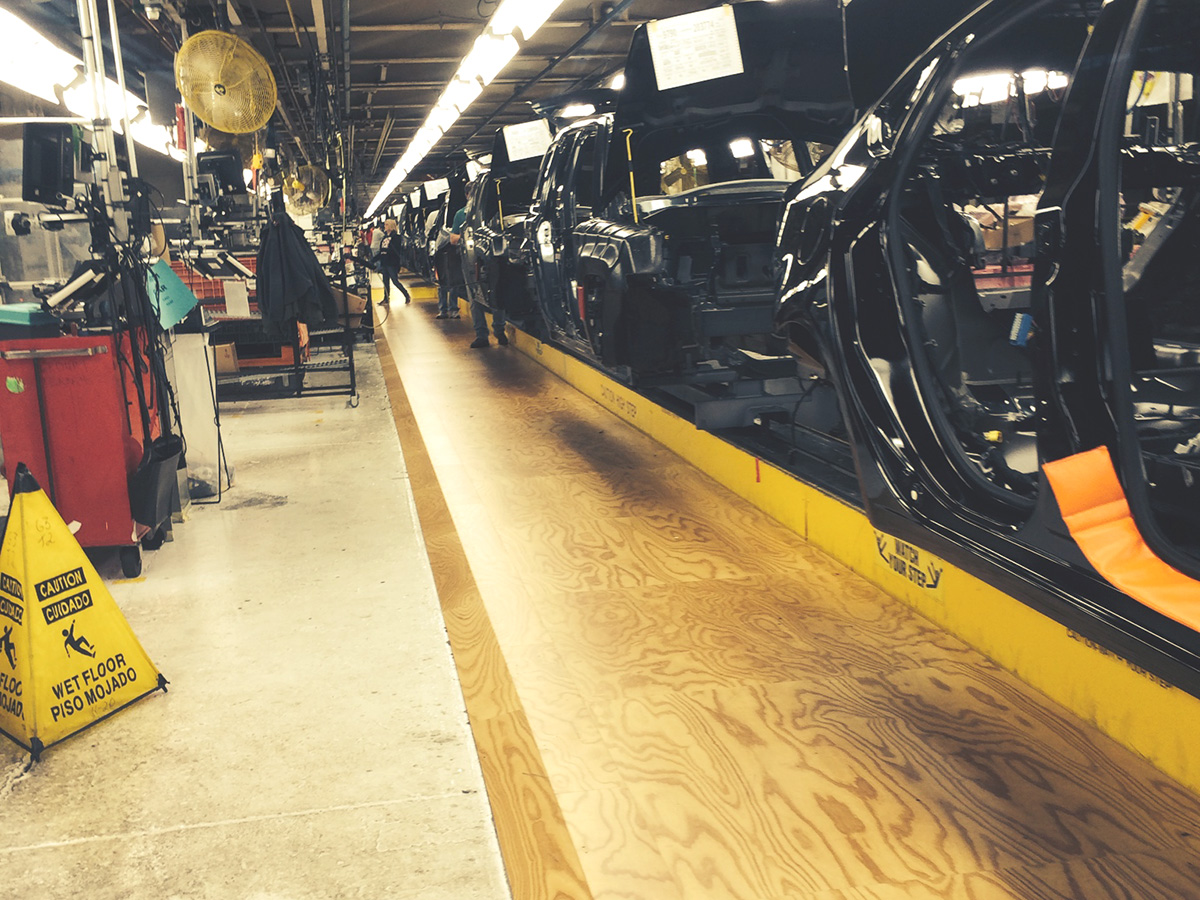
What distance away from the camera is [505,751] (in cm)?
260

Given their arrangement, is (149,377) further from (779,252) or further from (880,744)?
(880,744)

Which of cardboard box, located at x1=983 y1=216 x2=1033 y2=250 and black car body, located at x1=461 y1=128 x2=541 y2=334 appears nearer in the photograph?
cardboard box, located at x1=983 y1=216 x2=1033 y2=250

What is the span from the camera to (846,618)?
3400 mm

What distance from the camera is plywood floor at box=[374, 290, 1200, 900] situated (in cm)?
209

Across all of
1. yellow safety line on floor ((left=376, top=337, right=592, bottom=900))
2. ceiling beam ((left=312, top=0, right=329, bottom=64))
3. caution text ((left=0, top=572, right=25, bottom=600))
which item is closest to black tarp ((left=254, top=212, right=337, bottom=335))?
yellow safety line on floor ((left=376, top=337, right=592, bottom=900))

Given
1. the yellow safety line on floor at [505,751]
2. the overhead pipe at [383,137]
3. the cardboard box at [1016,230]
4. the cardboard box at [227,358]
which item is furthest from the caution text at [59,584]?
the overhead pipe at [383,137]

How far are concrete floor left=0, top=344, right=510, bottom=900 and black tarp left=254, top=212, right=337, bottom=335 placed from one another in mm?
3043

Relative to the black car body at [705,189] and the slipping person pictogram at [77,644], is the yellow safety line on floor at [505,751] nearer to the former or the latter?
the slipping person pictogram at [77,644]

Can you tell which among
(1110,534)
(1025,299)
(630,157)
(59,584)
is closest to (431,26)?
(630,157)

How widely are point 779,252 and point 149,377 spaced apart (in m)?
3.19

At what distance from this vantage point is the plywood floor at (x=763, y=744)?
209cm

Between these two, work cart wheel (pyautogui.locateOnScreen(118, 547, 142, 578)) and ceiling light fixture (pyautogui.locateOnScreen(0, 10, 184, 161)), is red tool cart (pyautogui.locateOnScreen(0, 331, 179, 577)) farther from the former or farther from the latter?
ceiling light fixture (pyautogui.locateOnScreen(0, 10, 184, 161))

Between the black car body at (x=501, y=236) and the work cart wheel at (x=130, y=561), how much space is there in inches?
188

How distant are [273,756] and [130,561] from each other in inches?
70.2
